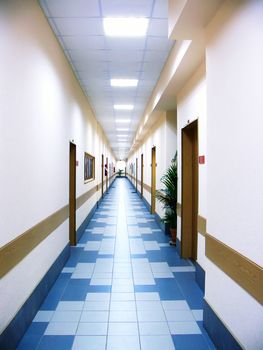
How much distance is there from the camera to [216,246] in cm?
255

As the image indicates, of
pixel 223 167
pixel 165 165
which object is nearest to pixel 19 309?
pixel 223 167

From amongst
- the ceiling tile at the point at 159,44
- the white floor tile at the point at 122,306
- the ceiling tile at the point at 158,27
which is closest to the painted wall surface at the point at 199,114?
the ceiling tile at the point at 159,44

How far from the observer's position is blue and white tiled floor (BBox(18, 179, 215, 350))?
2541 mm

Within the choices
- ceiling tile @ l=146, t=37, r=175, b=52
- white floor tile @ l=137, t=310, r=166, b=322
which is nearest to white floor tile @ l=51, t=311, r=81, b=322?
white floor tile @ l=137, t=310, r=166, b=322

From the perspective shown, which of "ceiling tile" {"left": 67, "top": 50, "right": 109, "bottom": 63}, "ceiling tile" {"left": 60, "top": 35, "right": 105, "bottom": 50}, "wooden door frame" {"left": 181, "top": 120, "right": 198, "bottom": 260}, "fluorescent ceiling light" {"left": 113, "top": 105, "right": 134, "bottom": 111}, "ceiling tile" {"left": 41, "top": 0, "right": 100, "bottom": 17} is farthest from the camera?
"fluorescent ceiling light" {"left": 113, "top": 105, "right": 134, "bottom": 111}

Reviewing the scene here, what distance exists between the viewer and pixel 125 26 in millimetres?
3625

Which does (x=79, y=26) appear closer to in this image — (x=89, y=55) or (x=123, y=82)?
(x=89, y=55)

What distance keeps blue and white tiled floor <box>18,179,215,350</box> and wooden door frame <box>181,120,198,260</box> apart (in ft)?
1.41

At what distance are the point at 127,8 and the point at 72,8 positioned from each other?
0.61 metres

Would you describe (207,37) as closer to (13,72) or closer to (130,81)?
(13,72)

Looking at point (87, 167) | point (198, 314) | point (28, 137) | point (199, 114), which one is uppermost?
point (199, 114)

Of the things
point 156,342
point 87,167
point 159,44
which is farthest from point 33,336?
point 87,167

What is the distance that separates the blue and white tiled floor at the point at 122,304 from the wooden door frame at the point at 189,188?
0.43 metres

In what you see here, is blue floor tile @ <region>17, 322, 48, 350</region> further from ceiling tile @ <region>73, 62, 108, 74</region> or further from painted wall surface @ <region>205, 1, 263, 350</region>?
ceiling tile @ <region>73, 62, 108, 74</region>
